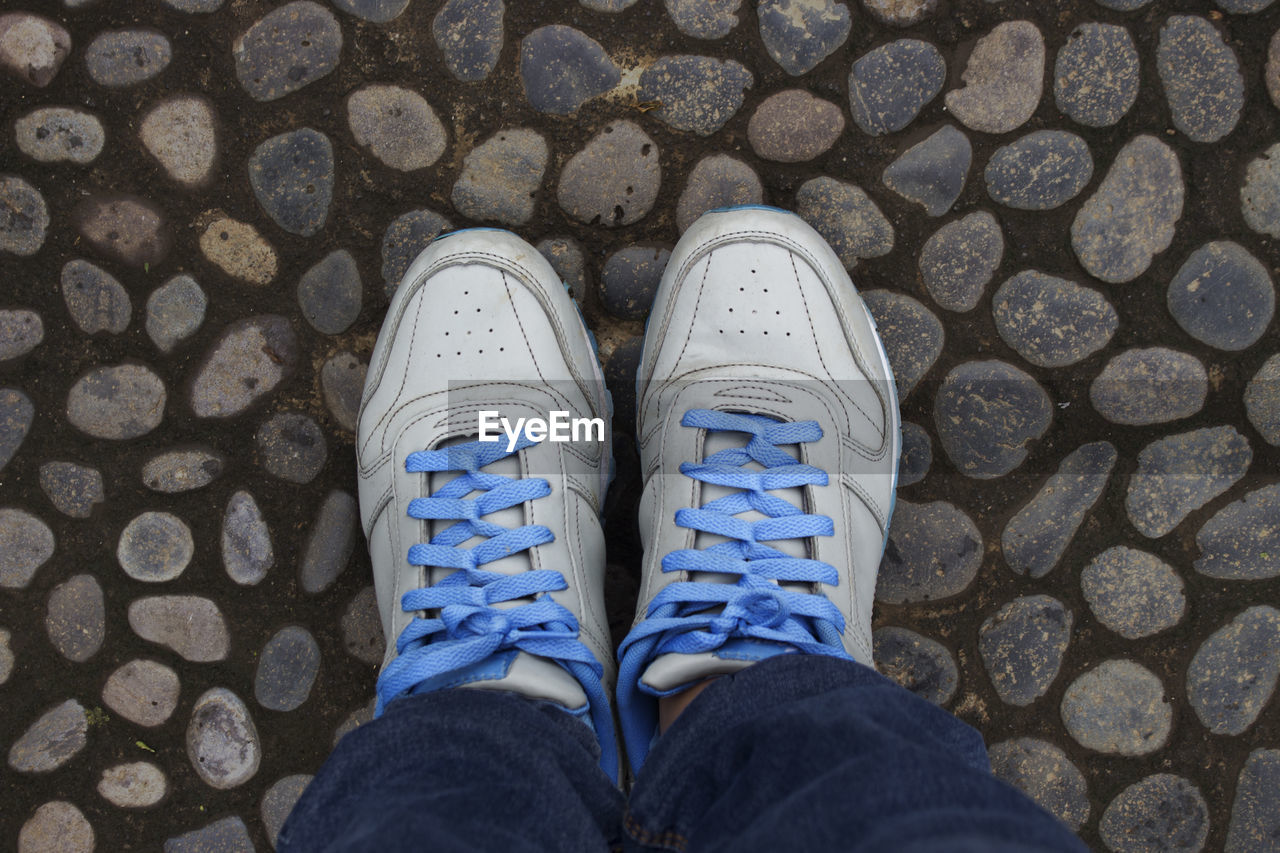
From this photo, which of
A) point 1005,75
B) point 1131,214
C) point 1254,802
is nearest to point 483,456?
point 1005,75

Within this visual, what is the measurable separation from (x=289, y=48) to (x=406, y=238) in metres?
0.45

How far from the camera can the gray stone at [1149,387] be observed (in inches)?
63.4

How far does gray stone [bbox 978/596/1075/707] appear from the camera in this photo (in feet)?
5.41

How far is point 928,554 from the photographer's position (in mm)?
1649

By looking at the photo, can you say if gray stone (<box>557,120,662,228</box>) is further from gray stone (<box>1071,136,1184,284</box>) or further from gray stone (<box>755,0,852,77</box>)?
gray stone (<box>1071,136,1184,284</box>)

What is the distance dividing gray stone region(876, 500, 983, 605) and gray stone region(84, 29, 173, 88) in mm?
1837

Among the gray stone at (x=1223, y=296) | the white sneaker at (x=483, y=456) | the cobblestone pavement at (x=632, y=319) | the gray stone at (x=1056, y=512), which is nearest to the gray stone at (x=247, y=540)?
the cobblestone pavement at (x=632, y=319)

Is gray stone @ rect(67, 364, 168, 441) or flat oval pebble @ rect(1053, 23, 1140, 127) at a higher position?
flat oval pebble @ rect(1053, 23, 1140, 127)

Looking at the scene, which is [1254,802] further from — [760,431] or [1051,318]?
[760,431]

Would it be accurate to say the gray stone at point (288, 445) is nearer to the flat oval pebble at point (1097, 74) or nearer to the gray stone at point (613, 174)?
the gray stone at point (613, 174)

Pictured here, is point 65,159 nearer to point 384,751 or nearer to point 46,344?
point 46,344

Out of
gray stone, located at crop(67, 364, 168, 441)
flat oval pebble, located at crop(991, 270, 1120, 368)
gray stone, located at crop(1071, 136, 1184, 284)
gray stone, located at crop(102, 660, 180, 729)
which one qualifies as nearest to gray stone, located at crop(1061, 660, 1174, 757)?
flat oval pebble, located at crop(991, 270, 1120, 368)

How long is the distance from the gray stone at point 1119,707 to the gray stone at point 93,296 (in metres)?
2.19

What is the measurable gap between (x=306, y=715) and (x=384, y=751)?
2.56ft
